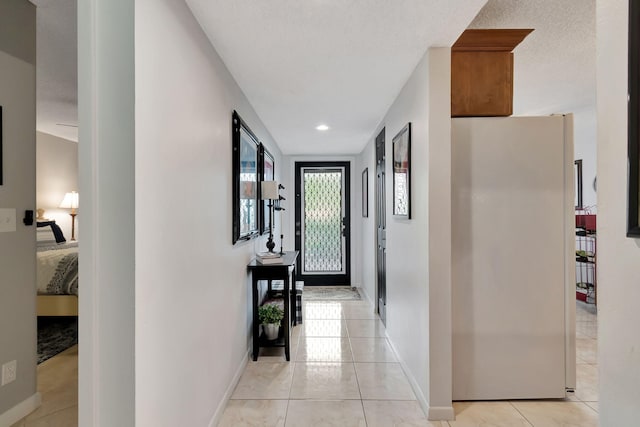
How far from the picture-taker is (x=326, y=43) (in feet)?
6.68

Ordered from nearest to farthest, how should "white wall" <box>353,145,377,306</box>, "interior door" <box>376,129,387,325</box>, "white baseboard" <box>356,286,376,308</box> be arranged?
1. "interior door" <box>376,129,387,325</box>
2. "white wall" <box>353,145,377,306</box>
3. "white baseboard" <box>356,286,376,308</box>

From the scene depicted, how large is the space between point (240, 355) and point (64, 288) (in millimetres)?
2003

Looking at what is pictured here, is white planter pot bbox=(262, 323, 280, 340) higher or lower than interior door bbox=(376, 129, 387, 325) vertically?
lower

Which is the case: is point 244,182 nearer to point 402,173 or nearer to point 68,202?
point 402,173

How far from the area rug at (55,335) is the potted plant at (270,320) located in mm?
1884

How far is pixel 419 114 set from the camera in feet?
7.58

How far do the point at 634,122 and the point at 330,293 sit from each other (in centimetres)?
502

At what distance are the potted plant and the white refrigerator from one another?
1587 millimetres

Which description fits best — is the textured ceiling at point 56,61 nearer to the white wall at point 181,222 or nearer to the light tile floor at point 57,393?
the white wall at point 181,222

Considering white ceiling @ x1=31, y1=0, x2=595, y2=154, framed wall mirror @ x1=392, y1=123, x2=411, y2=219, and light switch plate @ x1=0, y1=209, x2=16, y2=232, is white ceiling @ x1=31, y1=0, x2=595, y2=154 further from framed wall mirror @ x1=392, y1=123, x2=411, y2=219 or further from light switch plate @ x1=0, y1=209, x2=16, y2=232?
light switch plate @ x1=0, y1=209, x2=16, y2=232

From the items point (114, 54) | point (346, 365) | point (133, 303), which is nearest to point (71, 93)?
point (114, 54)

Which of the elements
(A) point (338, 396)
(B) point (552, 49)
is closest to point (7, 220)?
(A) point (338, 396)

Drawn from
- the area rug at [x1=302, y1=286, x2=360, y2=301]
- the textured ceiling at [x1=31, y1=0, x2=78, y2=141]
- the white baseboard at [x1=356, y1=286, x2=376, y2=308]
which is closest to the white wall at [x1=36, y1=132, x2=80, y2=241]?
the textured ceiling at [x1=31, y1=0, x2=78, y2=141]

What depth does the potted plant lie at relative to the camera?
316cm
